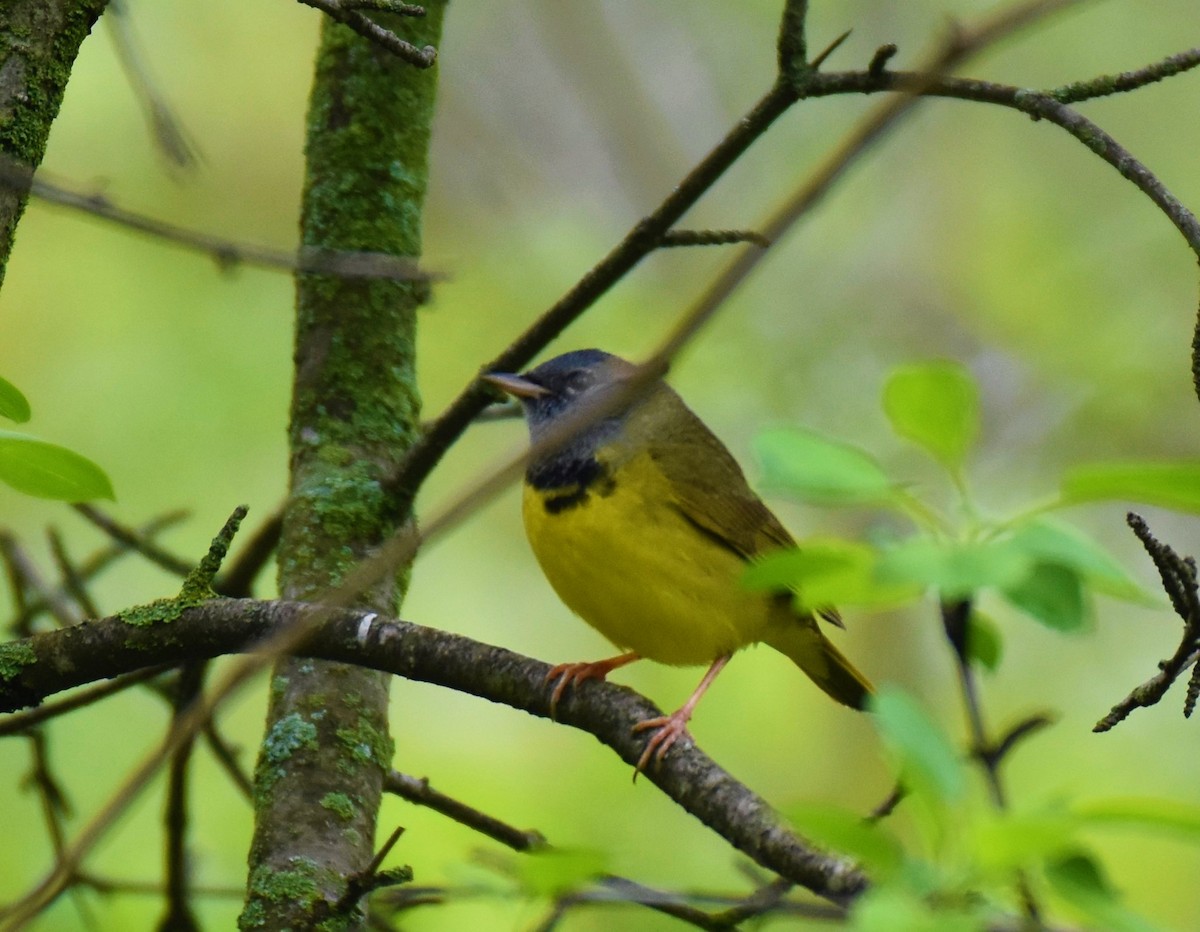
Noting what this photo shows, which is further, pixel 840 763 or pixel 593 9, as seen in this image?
pixel 593 9

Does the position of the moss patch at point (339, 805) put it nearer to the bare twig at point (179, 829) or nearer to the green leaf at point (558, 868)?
the bare twig at point (179, 829)

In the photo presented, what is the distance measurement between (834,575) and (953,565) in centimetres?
12

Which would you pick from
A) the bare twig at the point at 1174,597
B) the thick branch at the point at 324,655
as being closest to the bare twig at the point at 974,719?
the bare twig at the point at 1174,597

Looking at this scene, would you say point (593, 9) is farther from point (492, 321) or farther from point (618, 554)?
point (618, 554)

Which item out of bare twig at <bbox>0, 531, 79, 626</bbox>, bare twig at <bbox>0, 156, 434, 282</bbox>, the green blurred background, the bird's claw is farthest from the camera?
the green blurred background

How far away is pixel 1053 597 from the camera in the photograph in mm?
1518

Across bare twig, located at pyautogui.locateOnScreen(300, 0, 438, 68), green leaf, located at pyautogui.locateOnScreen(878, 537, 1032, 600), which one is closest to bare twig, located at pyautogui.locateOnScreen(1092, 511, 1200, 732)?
green leaf, located at pyautogui.locateOnScreen(878, 537, 1032, 600)

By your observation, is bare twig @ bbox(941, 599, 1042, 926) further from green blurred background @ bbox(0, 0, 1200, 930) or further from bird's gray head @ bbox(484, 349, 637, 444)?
green blurred background @ bbox(0, 0, 1200, 930)

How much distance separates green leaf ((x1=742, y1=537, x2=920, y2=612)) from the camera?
1.44m

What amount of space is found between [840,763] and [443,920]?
3.49m

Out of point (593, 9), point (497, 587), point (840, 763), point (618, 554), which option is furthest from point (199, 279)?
point (618, 554)

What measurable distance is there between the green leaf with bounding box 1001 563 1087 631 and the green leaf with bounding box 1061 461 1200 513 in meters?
0.16

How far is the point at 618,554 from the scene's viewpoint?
456 cm

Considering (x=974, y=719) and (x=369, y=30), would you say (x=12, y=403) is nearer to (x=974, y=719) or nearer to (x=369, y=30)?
(x=369, y=30)
